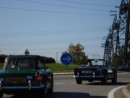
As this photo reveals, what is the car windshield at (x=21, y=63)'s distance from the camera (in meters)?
17.0

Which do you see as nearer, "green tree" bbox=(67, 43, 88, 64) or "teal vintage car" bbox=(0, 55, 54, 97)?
"teal vintage car" bbox=(0, 55, 54, 97)

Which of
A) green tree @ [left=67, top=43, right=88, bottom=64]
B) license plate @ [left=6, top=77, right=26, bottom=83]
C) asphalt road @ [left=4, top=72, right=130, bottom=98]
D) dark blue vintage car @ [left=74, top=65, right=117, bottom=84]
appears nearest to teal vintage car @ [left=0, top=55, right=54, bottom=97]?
license plate @ [left=6, top=77, right=26, bottom=83]

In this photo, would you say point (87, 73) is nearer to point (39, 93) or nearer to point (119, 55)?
point (39, 93)

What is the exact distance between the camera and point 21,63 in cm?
1725

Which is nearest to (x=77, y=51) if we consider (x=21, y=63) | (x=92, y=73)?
(x=92, y=73)

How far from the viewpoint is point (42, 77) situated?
15953 millimetres

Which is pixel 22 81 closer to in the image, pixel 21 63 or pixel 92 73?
pixel 21 63

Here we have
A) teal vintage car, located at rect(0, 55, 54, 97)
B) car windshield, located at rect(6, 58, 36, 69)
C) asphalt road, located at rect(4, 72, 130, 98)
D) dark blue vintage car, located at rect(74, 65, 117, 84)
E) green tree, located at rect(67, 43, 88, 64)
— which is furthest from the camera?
green tree, located at rect(67, 43, 88, 64)

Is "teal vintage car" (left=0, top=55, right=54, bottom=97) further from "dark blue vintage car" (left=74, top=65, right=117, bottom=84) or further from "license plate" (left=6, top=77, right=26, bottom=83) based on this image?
"dark blue vintage car" (left=74, top=65, right=117, bottom=84)

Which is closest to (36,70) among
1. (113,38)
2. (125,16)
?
(125,16)

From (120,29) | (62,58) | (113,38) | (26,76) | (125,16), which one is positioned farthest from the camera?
(113,38)

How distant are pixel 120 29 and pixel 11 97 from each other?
76.7 metres

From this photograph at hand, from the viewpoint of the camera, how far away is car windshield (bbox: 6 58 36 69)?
17000mm

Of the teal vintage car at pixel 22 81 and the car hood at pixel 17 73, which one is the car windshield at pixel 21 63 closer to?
the teal vintage car at pixel 22 81
